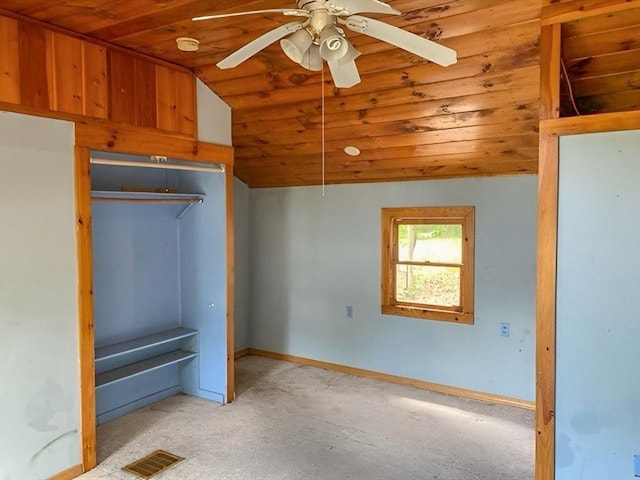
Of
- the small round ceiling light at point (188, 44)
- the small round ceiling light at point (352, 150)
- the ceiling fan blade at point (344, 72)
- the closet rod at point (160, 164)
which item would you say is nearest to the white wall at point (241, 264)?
the closet rod at point (160, 164)

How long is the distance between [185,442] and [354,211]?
102 inches

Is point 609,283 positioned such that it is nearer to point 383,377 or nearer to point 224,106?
point 383,377

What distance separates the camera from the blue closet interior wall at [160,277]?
12.3ft

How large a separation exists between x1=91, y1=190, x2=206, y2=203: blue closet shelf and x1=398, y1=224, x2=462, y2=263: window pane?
1.95m

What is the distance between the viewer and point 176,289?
4.31m

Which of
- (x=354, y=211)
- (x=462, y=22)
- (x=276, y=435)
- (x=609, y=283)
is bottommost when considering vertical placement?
(x=276, y=435)

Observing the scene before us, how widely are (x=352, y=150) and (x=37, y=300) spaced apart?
257cm

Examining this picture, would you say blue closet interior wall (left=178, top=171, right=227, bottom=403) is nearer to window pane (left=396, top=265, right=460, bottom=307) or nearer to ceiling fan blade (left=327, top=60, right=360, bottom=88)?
window pane (left=396, top=265, right=460, bottom=307)

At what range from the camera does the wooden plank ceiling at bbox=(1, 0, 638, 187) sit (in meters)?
2.49

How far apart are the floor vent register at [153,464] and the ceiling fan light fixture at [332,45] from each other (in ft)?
8.75

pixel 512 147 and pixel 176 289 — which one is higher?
pixel 512 147

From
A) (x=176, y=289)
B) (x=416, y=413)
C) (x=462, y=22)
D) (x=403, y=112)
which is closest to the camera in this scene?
(x=462, y=22)

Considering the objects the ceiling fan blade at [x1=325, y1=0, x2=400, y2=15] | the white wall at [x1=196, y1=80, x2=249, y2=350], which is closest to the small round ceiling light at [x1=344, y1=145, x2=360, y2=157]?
the white wall at [x1=196, y1=80, x2=249, y2=350]

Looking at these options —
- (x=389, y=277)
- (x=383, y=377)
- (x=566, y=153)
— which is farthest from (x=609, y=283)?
(x=383, y=377)
